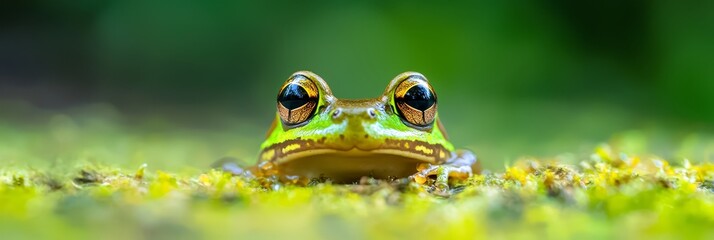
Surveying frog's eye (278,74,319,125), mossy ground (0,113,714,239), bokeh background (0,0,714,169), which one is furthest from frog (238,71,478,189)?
bokeh background (0,0,714,169)

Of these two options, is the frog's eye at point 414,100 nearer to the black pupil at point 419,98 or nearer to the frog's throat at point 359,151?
the black pupil at point 419,98

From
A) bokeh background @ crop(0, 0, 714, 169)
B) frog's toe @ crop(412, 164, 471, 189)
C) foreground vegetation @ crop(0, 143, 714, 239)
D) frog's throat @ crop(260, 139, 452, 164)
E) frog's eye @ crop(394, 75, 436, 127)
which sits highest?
bokeh background @ crop(0, 0, 714, 169)

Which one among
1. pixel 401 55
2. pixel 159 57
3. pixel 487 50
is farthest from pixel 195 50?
pixel 487 50

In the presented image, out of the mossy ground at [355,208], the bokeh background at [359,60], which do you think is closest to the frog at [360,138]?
the mossy ground at [355,208]

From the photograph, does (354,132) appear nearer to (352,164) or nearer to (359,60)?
(352,164)

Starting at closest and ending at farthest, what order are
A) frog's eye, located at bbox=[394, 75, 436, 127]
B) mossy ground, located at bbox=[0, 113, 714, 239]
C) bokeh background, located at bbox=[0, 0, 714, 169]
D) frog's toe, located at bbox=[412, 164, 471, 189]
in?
1. mossy ground, located at bbox=[0, 113, 714, 239]
2. frog's toe, located at bbox=[412, 164, 471, 189]
3. frog's eye, located at bbox=[394, 75, 436, 127]
4. bokeh background, located at bbox=[0, 0, 714, 169]

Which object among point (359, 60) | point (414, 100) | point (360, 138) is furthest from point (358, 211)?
point (359, 60)

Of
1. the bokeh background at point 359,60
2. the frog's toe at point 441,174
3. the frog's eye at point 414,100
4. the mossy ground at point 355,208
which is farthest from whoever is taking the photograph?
the bokeh background at point 359,60

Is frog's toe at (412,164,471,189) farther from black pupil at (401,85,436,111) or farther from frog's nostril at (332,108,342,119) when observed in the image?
frog's nostril at (332,108,342,119)
